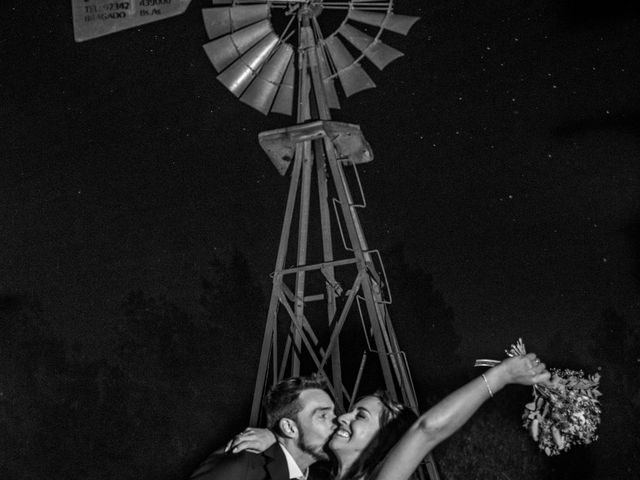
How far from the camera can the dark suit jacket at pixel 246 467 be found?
6.97 feet

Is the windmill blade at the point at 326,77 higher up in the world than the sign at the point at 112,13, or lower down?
lower down

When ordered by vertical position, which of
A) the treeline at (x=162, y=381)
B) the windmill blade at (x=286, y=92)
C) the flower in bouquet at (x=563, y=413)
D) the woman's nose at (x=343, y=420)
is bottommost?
the treeline at (x=162, y=381)

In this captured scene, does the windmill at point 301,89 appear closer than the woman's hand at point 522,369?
No

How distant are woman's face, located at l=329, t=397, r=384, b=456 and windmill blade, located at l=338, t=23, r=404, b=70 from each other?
2343 millimetres

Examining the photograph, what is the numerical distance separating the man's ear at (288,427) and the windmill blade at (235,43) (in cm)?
226

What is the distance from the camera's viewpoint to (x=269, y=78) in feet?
13.0

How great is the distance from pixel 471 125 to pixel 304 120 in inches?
83.0

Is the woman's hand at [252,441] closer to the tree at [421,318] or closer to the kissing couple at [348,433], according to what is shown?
the kissing couple at [348,433]

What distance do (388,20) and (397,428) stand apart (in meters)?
2.47

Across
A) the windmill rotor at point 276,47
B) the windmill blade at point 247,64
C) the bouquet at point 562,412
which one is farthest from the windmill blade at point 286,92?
the bouquet at point 562,412

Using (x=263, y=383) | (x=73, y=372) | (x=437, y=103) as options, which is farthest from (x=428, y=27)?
(x=73, y=372)

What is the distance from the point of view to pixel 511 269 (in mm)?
5246

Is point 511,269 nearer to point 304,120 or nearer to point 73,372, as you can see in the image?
point 304,120

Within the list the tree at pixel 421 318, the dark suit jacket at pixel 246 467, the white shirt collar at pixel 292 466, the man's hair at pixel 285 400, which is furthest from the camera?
the tree at pixel 421 318
